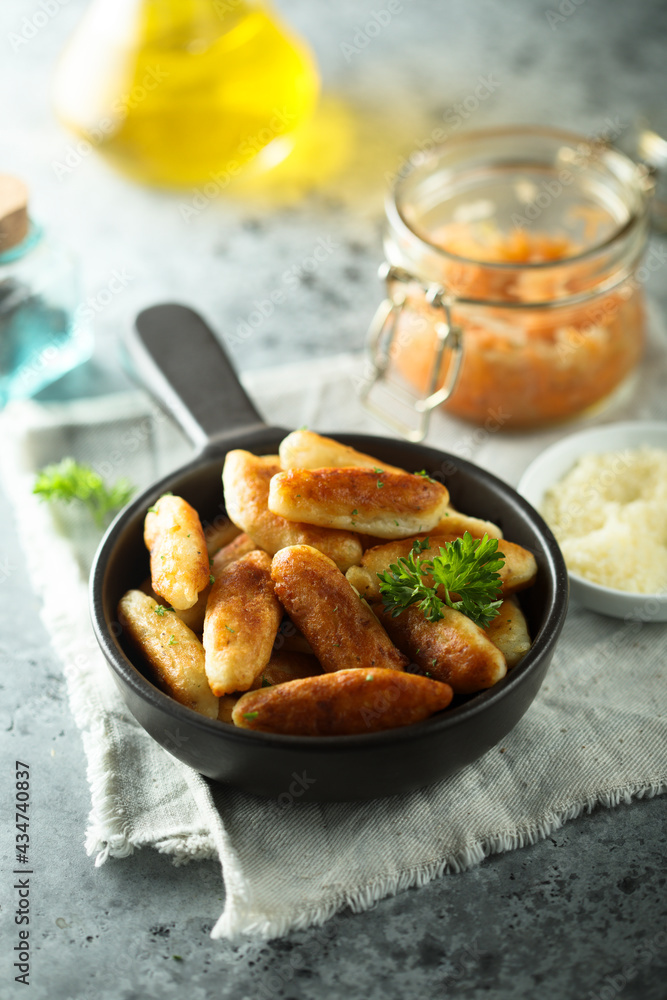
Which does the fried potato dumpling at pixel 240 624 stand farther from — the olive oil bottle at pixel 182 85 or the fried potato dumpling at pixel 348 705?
the olive oil bottle at pixel 182 85

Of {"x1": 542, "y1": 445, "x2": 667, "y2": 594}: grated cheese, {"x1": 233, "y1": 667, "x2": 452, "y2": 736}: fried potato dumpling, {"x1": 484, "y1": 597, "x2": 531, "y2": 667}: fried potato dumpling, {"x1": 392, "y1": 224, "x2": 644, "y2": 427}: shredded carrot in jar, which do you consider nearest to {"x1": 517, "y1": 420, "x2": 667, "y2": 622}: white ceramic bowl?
{"x1": 542, "y1": 445, "x2": 667, "y2": 594}: grated cheese

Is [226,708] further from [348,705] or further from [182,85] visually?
[182,85]

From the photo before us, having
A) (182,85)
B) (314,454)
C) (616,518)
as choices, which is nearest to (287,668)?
(314,454)

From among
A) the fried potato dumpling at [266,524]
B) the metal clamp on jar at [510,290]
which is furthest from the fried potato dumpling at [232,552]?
the metal clamp on jar at [510,290]

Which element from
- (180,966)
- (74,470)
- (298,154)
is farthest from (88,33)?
(180,966)

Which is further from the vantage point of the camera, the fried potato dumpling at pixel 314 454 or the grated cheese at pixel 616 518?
the grated cheese at pixel 616 518

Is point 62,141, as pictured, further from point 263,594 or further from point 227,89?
point 263,594
